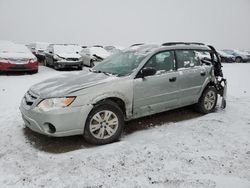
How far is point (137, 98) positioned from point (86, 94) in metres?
0.96

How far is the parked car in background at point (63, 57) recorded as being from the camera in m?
13.9

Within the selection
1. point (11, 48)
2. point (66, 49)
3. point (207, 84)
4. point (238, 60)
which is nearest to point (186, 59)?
point (207, 84)

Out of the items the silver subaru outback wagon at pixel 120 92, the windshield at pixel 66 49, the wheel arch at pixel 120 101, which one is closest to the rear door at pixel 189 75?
the silver subaru outback wagon at pixel 120 92

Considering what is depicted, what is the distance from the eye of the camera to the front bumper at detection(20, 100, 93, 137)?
3.76 metres

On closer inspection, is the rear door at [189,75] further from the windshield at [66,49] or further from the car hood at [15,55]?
the windshield at [66,49]

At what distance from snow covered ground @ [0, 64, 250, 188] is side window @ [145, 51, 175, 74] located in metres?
1.06

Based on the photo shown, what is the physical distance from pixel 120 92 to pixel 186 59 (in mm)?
1878

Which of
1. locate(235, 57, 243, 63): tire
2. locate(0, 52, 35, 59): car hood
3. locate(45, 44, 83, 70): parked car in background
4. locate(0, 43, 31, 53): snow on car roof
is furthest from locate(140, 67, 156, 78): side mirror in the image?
locate(235, 57, 243, 63): tire

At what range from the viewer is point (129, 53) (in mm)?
5164

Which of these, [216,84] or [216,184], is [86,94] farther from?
[216,84]

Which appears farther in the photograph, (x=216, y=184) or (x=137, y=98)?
(x=137, y=98)

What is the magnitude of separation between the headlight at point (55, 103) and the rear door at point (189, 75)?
89.7 inches

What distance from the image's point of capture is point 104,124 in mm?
4098

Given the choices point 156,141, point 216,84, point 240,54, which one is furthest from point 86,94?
point 240,54
